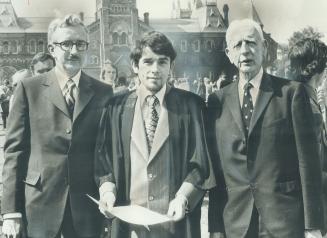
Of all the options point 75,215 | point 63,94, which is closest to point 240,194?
point 75,215

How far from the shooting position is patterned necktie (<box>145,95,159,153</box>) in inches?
118

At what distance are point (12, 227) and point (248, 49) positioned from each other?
5.62ft

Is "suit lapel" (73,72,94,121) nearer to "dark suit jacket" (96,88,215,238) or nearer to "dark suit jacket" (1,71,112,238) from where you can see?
"dark suit jacket" (1,71,112,238)

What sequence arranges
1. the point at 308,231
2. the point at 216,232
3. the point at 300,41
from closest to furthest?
the point at 308,231
the point at 216,232
the point at 300,41

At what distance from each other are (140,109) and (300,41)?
1184 millimetres

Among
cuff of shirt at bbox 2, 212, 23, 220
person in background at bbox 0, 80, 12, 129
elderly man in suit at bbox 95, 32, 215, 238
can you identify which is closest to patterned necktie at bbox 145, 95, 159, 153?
elderly man in suit at bbox 95, 32, 215, 238

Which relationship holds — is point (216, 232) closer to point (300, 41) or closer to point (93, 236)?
point (93, 236)

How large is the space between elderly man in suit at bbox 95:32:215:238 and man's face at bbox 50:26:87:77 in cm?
37

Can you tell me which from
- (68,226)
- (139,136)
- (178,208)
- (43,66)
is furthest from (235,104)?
(43,66)

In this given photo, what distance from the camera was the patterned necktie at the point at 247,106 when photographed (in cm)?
299

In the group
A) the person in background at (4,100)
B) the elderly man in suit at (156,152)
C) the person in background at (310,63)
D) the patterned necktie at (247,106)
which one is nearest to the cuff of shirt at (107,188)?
the elderly man in suit at (156,152)

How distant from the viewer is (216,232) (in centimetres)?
312

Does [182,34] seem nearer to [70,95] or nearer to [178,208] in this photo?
[70,95]

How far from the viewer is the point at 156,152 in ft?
9.72
